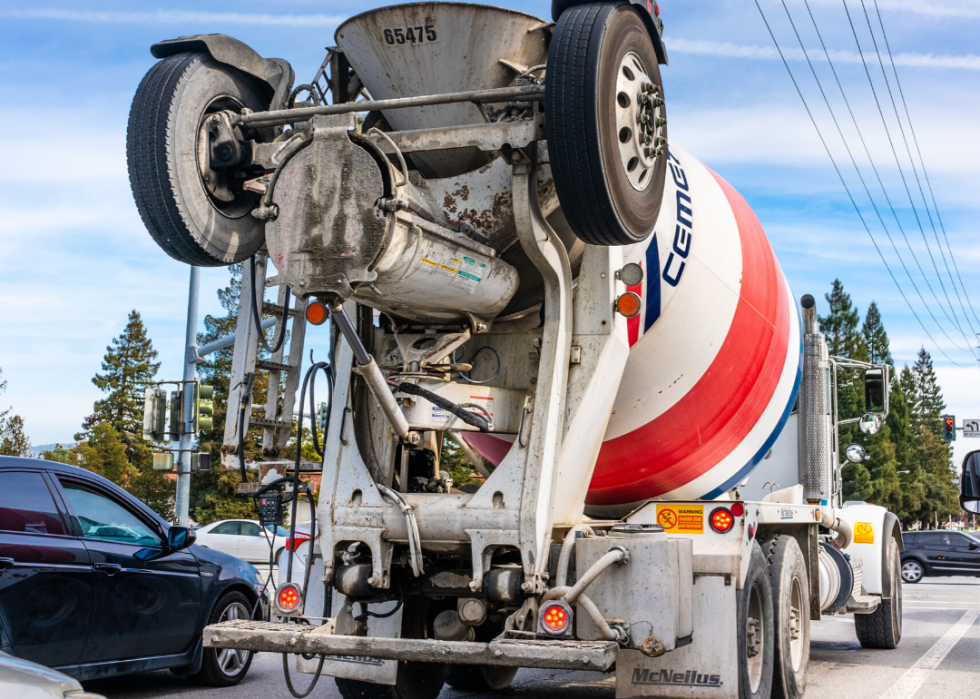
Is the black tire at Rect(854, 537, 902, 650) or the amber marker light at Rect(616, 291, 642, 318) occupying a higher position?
the amber marker light at Rect(616, 291, 642, 318)

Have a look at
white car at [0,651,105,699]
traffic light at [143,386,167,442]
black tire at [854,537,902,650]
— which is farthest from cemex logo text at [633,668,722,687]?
traffic light at [143,386,167,442]

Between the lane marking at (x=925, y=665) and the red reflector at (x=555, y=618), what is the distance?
357 cm

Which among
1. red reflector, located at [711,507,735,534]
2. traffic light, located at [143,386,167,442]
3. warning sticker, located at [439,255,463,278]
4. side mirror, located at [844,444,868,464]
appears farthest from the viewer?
traffic light, located at [143,386,167,442]

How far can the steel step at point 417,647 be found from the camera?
4.54m

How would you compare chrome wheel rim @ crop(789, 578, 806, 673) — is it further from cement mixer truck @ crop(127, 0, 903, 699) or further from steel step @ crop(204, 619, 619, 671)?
steel step @ crop(204, 619, 619, 671)

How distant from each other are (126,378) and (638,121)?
6239 centimetres

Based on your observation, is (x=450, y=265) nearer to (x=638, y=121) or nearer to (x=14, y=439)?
(x=638, y=121)

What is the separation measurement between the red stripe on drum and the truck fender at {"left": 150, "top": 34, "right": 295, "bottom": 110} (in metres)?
2.87

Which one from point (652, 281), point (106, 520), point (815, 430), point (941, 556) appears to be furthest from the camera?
point (941, 556)

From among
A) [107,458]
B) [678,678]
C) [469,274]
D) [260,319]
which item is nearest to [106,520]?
[260,319]

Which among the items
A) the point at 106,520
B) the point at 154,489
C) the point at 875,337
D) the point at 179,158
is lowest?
the point at 154,489

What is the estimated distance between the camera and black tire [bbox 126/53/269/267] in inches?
211

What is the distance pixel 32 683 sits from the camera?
3.45m

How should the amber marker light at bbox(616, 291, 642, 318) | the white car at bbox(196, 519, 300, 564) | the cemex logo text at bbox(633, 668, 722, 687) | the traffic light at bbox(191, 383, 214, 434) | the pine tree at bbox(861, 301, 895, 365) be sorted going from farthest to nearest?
the pine tree at bbox(861, 301, 895, 365) < the white car at bbox(196, 519, 300, 564) < the traffic light at bbox(191, 383, 214, 434) < the amber marker light at bbox(616, 291, 642, 318) < the cemex logo text at bbox(633, 668, 722, 687)
